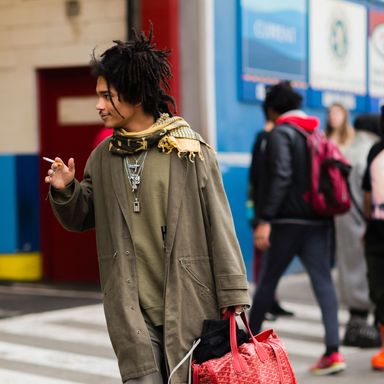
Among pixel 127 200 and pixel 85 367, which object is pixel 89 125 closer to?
pixel 85 367

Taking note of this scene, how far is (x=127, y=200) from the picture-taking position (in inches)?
149

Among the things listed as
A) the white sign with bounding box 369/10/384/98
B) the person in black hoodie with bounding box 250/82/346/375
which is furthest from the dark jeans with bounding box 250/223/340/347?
the white sign with bounding box 369/10/384/98

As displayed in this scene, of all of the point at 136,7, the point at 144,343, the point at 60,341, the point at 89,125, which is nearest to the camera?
the point at 144,343

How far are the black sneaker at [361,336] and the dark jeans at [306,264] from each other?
3.09 ft

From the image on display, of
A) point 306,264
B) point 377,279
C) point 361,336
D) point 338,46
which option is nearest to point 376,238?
point 377,279

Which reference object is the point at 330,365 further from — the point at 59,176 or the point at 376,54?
the point at 376,54

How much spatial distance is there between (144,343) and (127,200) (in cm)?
55

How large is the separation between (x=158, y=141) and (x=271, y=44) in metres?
8.12

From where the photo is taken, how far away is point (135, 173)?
12.5 ft

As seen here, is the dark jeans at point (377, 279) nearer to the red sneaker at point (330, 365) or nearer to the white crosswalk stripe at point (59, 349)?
the red sneaker at point (330, 365)

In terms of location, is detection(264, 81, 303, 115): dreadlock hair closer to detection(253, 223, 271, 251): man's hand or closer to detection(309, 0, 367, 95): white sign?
detection(253, 223, 271, 251): man's hand

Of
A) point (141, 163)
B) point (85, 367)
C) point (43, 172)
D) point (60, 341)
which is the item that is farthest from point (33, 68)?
point (141, 163)

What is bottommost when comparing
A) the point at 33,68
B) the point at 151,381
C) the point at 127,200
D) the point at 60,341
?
the point at 60,341

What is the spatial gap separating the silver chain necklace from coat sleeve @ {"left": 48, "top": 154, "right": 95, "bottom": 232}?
0.71 ft
